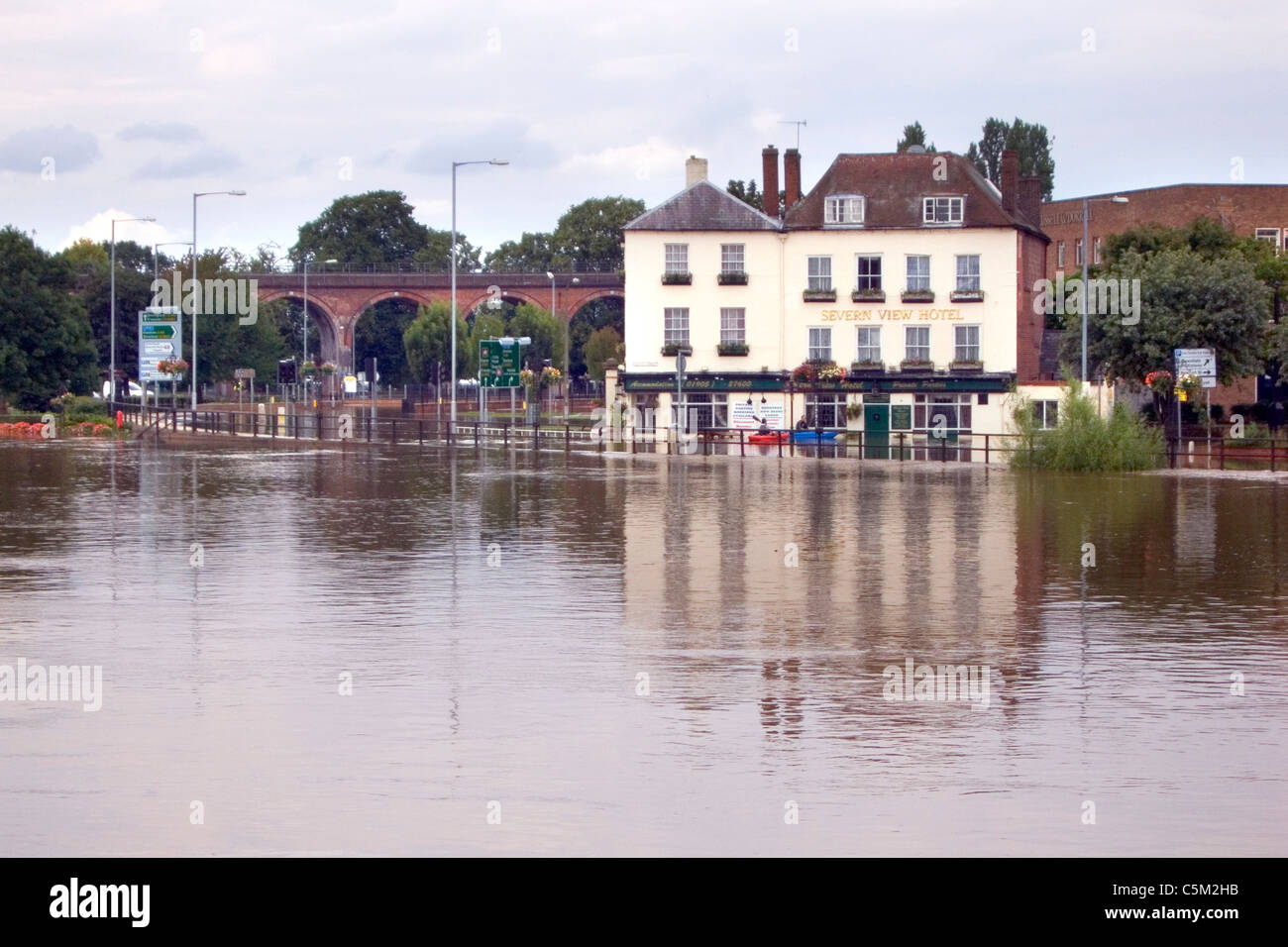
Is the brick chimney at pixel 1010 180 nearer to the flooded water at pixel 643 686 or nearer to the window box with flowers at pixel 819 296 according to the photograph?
the window box with flowers at pixel 819 296

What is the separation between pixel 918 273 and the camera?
224 feet

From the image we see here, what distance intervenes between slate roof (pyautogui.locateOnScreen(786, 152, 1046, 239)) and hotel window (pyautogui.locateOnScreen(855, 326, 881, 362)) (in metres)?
4.06

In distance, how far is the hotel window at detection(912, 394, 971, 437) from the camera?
6775cm

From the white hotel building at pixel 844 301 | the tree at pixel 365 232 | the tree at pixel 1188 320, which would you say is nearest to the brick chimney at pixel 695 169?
the white hotel building at pixel 844 301

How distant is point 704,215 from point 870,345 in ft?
28.3

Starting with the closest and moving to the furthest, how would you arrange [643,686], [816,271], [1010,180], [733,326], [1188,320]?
[643,686], [1188,320], [816,271], [733,326], [1010,180]

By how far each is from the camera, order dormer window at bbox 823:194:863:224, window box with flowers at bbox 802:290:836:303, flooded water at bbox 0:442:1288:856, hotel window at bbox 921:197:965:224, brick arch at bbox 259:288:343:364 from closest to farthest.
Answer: flooded water at bbox 0:442:1288:856
hotel window at bbox 921:197:965:224
dormer window at bbox 823:194:863:224
window box with flowers at bbox 802:290:836:303
brick arch at bbox 259:288:343:364

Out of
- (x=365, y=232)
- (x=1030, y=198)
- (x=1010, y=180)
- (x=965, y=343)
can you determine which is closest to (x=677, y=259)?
(x=965, y=343)

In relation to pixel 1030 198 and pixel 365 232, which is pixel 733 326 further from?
pixel 365 232

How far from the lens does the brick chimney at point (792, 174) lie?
236 feet

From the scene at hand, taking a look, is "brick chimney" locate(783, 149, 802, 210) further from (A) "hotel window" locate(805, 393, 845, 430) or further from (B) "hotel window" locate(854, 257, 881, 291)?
(A) "hotel window" locate(805, 393, 845, 430)

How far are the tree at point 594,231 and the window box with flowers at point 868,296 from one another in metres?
65.5

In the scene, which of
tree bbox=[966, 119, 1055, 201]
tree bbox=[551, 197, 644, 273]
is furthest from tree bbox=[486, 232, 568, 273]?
tree bbox=[966, 119, 1055, 201]

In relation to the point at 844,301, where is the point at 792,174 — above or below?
above
